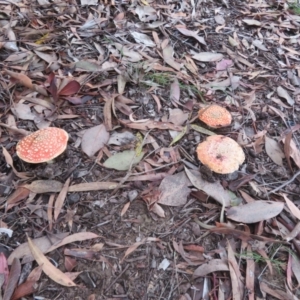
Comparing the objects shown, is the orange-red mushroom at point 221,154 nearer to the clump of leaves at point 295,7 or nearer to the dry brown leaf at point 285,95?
the dry brown leaf at point 285,95

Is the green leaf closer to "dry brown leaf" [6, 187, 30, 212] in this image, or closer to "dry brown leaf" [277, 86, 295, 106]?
"dry brown leaf" [6, 187, 30, 212]

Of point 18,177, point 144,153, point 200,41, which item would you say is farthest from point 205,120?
point 18,177

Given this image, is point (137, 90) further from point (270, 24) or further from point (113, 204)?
point (270, 24)

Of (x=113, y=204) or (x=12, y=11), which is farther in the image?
(x=12, y=11)

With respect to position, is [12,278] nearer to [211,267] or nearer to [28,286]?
[28,286]

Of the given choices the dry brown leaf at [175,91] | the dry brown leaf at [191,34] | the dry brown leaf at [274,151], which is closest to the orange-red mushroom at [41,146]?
the dry brown leaf at [175,91]
